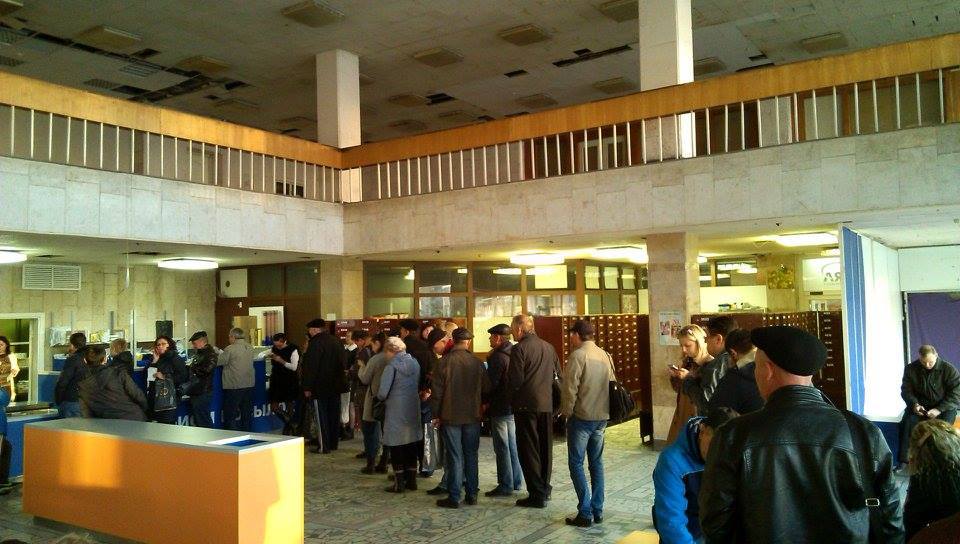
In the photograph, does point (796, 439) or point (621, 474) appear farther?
point (621, 474)

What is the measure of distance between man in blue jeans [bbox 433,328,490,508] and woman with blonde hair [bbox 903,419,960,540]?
13.2 ft

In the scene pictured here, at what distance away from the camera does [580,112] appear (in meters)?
9.41

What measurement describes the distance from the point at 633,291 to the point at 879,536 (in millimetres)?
13344

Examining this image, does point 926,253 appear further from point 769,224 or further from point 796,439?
point 796,439

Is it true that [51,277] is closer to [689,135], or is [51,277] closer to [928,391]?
[689,135]

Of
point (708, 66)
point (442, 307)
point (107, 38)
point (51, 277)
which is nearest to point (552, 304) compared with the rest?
point (442, 307)

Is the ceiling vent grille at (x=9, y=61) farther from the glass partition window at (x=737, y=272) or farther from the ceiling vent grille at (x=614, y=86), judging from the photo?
the glass partition window at (x=737, y=272)

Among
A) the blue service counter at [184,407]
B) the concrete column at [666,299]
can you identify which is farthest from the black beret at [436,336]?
the blue service counter at [184,407]

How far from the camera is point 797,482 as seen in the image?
2088 mm

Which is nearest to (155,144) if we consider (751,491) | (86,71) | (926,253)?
(86,71)

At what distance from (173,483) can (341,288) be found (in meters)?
7.42

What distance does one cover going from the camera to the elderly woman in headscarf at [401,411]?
665cm

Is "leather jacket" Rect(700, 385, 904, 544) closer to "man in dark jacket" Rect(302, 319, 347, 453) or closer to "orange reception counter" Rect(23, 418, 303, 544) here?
"orange reception counter" Rect(23, 418, 303, 544)

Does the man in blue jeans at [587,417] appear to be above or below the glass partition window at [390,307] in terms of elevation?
below
